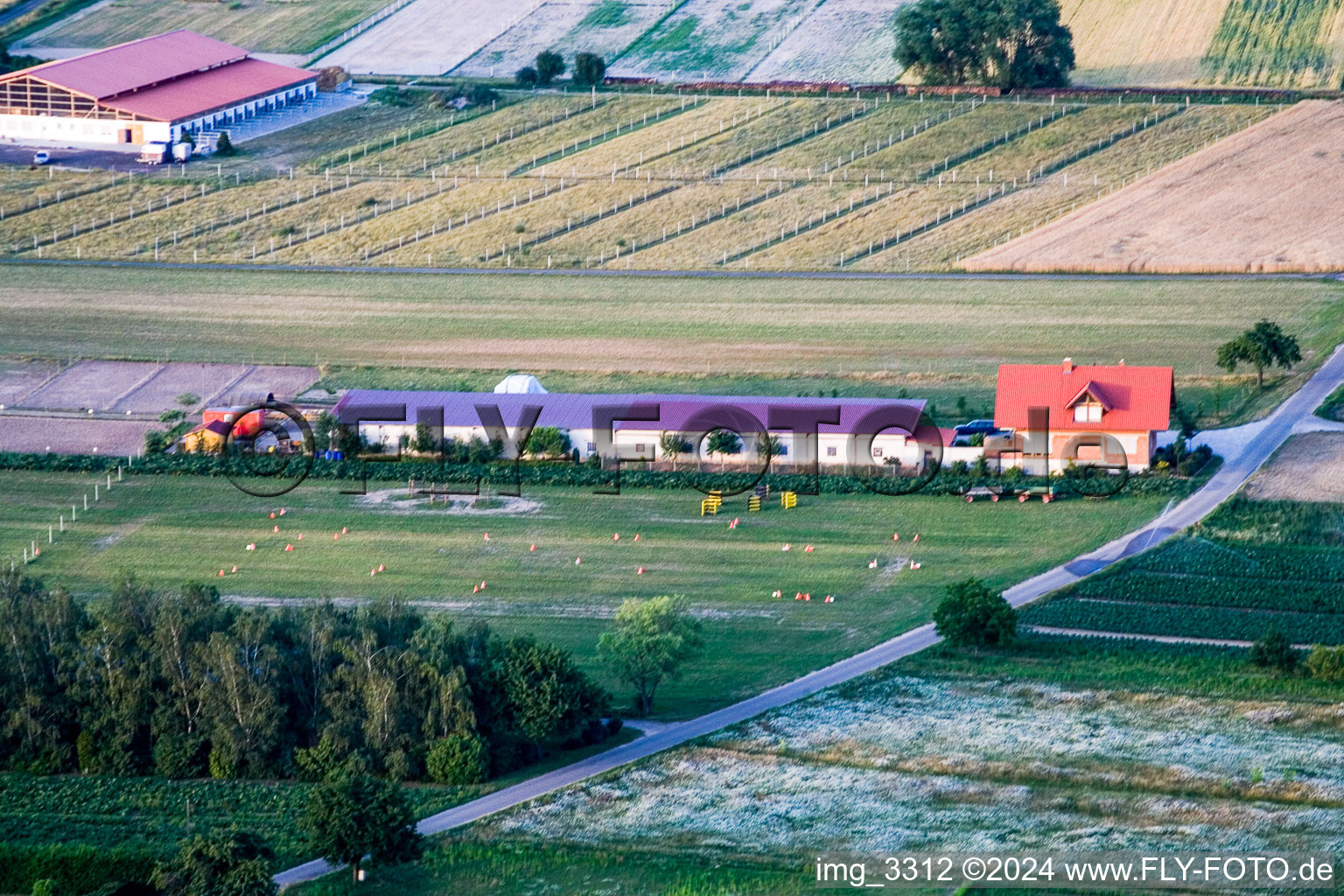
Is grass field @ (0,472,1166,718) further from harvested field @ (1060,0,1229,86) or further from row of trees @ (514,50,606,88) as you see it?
row of trees @ (514,50,606,88)

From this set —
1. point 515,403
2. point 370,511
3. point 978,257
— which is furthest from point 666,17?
point 370,511

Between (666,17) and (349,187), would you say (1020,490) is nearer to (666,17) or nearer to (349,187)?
(349,187)

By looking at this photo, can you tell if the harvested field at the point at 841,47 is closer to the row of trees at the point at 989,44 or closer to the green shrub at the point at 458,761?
the row of trees at the point at 989,44

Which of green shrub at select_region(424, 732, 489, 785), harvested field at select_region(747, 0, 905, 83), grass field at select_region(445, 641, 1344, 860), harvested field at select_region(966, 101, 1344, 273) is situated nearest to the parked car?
grass field at select_region(445, 641, 1344, 860)

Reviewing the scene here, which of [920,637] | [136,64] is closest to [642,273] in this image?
[136,64]

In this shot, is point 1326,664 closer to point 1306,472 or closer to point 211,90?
point 1306,472
